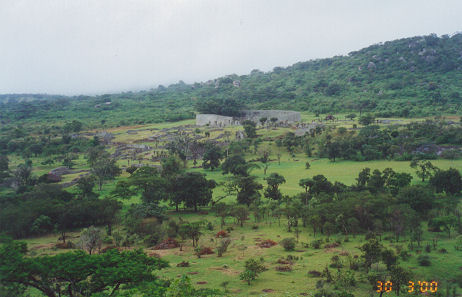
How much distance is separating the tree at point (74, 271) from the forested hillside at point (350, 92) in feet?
257

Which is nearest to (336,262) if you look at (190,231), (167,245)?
(190,231)

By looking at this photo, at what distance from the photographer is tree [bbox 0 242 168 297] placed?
41.8ft

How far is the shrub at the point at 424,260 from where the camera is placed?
716 inches

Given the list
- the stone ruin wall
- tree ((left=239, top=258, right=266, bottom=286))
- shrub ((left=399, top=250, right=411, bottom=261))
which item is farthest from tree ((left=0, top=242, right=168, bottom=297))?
the stone ruin wall

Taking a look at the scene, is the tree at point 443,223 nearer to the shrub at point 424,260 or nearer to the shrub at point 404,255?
the shrub at point 404,255

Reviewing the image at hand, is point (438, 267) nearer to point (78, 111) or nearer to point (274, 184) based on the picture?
point (274, 184)

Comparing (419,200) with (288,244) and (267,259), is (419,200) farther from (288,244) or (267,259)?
(267,259)

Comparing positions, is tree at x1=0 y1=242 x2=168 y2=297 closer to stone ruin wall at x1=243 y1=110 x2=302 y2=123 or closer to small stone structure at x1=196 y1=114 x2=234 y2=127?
stone ruin wall at x1=243 y1=110 x2=302 y2=123

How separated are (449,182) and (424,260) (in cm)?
1630

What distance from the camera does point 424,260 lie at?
59.8ft

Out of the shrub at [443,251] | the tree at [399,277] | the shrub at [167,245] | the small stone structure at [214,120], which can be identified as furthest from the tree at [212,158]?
the small stone structure at [214,120]

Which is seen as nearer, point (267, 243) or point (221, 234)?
point (267, 243)

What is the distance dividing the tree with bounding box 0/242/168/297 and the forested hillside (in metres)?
78.4

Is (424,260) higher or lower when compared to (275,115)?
lower
